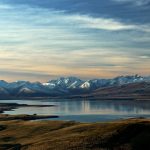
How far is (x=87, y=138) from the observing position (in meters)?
71.3

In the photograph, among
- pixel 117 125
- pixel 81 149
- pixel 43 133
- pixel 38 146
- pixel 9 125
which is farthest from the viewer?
pixel 9 125

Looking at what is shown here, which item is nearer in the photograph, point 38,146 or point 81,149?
point 81,149

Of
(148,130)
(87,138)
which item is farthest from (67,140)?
(148,130)

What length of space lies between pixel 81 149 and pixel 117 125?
48.0 ft

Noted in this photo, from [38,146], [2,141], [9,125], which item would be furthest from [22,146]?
[9,125]

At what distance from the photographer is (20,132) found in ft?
299

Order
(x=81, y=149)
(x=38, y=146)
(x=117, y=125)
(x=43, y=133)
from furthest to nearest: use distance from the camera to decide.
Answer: (x=43, y=133) < (x=117, y=125) < (x=38, y=146) < (x=81, y=149)

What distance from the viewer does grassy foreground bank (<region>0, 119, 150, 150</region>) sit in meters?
67.5

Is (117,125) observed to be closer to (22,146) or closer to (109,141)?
(109,141)

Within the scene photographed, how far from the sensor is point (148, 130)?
242 feet

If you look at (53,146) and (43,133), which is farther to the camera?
(43,133)

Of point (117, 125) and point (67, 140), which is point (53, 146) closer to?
point (67, 140)

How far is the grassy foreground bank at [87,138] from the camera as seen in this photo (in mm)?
67500

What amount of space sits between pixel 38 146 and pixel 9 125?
35.1m
